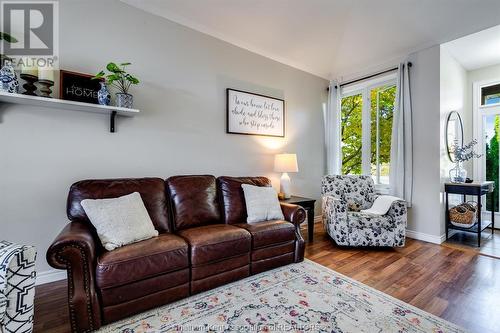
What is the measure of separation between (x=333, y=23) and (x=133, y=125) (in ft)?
10.0

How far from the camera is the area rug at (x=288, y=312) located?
155 centimetres

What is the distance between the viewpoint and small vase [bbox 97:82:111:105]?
217 cm

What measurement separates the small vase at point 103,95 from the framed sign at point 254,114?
1.41 meters

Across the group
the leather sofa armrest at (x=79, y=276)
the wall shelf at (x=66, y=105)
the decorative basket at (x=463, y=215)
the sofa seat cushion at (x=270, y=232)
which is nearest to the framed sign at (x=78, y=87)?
the wall shelf at (x=66, y=105)

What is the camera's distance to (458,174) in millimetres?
3404

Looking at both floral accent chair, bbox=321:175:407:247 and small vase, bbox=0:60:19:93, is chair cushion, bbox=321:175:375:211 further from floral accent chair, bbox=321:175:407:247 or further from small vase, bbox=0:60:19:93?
small vase, bbox=0:60:19:93

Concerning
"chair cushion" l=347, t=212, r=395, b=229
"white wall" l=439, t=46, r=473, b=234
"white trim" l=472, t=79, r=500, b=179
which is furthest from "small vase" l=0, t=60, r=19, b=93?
"white trim" l=472, t=79, r=500, b=179

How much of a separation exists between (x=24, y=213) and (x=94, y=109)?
1.08 metres

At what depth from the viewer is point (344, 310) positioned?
1730mm

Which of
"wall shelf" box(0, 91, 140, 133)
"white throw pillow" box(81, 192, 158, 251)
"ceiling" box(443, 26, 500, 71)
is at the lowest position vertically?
"white throw pillow" box(81, 192, 158, 251)

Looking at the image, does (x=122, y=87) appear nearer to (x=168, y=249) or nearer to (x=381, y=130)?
(x=168, y=249)

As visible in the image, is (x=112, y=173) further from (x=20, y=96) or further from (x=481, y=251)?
(x=481, y=251)

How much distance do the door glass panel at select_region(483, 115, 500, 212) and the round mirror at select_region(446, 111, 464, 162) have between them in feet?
1.42

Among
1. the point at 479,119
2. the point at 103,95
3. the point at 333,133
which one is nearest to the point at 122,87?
the point at 103,95
